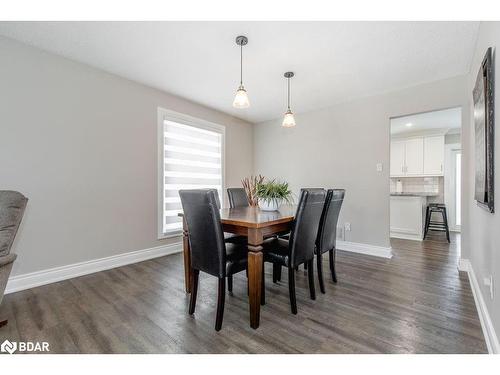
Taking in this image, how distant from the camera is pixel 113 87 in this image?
9.62 feet

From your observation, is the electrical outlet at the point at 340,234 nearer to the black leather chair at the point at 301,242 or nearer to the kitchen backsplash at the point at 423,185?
the black leather chair at the point at 301,242

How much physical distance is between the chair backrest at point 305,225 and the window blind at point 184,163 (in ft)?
7.57

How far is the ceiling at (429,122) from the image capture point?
4129 millimetres

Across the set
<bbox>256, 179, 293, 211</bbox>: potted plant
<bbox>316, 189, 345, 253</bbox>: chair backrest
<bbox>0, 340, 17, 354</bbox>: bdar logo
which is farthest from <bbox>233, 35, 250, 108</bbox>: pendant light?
<bbox>0, 340, 17, 354</bbox>: bdar logo

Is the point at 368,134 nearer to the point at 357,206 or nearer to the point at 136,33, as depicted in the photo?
the point at 357,206

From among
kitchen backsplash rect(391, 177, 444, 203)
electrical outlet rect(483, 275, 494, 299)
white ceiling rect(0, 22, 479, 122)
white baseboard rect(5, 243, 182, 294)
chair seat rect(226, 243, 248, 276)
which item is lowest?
white baseboard rect(5, 243, 182, 294)

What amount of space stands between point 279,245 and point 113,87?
9.05ft

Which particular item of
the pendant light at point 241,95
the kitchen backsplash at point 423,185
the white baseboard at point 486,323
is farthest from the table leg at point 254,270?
the kitchen backsplash at point 423,185

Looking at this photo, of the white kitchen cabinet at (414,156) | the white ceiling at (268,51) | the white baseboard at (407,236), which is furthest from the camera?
the white kitchen cabinet at (414,156)

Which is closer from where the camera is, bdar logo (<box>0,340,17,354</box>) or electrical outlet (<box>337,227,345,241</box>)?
bdar logo (<box>0,340,17,354</box>)

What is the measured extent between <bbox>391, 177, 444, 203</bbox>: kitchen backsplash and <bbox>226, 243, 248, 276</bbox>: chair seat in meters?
5.29

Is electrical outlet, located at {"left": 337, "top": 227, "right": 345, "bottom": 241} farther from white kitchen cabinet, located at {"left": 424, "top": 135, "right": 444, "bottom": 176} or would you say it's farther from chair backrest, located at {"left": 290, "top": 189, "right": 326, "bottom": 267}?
white kitchen cabinet, located at {"left": 424, "top": 135, "right": 444, "bottom": 176}

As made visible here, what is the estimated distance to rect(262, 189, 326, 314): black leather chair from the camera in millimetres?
1823

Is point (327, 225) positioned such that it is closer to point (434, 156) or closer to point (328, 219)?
point (328, 219)
